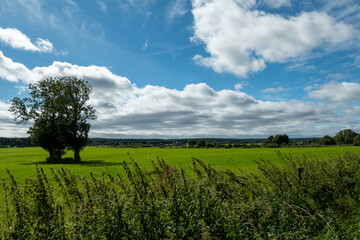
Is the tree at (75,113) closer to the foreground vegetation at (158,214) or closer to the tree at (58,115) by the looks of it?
the tree at (58,115)

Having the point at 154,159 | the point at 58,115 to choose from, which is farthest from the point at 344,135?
the point at 58,115

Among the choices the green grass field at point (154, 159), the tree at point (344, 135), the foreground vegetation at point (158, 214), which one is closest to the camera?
the foreground vegetation at point (158, 214)

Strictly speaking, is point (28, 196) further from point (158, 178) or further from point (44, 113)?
point (44, 113)

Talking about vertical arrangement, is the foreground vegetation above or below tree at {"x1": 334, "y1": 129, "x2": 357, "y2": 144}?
below

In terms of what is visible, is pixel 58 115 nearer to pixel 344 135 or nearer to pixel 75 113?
pixel 75 113

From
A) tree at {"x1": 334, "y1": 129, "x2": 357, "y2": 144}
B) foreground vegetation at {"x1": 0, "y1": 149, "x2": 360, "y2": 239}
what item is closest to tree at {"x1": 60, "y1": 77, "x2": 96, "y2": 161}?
foreground vegetation at {"x1": 0, "y1": 149, "x2": 360, "y2": 239}

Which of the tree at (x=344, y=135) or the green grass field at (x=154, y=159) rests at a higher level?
the tree at (x=344, y=135)

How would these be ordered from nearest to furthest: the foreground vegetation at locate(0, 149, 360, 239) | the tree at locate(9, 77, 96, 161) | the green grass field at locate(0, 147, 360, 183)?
the foreground vegetation at locate(0, 149, 360, 239), the green grass field at locate(0, 147, 360, 183), the tree at locate(9, 77, 96, 161)

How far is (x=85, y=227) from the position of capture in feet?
15.1

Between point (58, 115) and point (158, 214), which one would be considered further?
point (58, 115)

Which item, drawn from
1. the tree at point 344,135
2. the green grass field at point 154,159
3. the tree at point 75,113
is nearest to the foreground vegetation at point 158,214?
the green grass field at point 154,159

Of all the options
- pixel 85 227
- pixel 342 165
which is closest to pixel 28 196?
pixel 85 227

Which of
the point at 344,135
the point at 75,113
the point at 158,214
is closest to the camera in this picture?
the point at 158,214

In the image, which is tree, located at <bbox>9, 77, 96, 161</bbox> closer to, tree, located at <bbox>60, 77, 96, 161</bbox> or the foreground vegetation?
tree, located at <bbox>60, 77, 96, 161</bbox>
